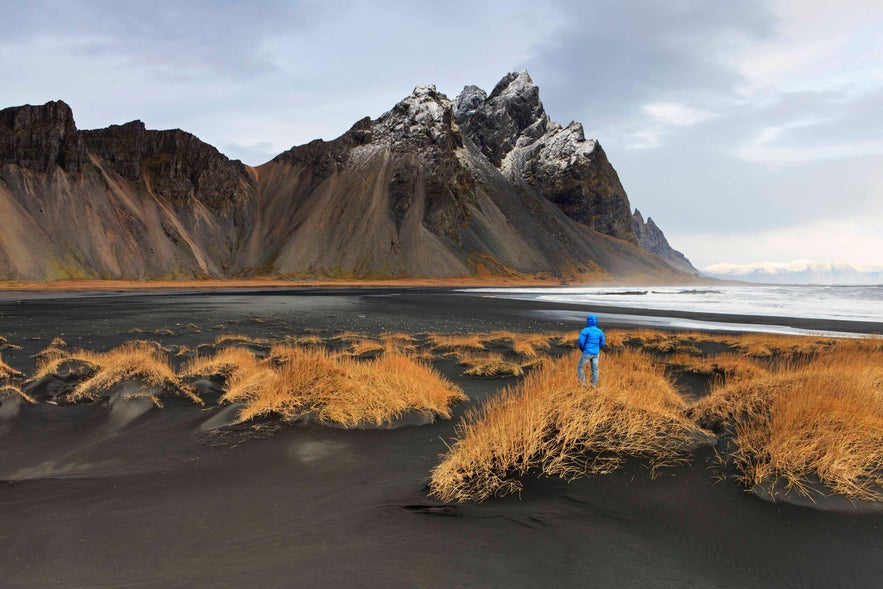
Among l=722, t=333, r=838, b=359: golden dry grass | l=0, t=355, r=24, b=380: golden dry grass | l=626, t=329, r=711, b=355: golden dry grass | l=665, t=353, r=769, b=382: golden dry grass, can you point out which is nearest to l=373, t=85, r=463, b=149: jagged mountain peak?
l=626, t=329, r=711, b=355: golden dry grass

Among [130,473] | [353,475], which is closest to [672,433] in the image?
[353,475]

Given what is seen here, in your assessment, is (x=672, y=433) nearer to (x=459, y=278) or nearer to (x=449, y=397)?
Answer: (x=449, y=397)

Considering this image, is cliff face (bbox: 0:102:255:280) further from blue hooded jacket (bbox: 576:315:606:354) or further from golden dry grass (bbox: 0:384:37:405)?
blue hooded jacket (bbox: 576:315:606:354)

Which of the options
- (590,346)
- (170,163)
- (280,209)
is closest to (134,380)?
(590,346)

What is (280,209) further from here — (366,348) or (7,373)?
(7,373)

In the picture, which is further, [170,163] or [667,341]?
[170,163]

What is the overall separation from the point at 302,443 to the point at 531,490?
441 centimetres

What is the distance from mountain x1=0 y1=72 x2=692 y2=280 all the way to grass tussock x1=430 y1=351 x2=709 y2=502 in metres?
106

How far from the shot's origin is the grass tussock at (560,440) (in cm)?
666

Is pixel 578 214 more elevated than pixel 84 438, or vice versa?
pixel 578 214

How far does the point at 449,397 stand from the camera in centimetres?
1212

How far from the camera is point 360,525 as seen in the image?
19.4ft

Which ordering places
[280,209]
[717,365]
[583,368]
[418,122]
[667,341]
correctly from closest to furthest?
[583,368] < [717,365] < [667,341] < [280,209] < [418,122]

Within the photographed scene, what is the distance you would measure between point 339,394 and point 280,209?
142 meters
